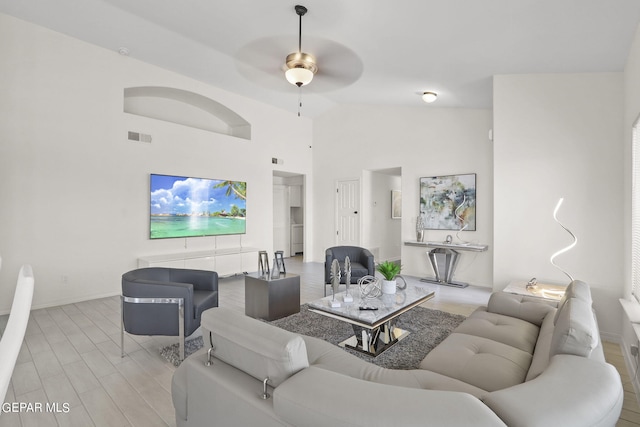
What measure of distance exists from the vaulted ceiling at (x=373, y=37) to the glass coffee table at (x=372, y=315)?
9.05 ft

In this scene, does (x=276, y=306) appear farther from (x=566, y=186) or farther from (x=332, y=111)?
(x=332, y=111)

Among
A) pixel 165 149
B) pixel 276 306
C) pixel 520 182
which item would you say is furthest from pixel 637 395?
pixel 165 149

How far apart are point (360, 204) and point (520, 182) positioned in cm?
368

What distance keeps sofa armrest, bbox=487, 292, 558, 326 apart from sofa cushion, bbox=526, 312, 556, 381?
11 cm

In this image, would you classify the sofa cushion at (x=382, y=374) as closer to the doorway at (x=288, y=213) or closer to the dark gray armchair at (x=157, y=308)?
the dark gray armchair at (x=157, y=308)

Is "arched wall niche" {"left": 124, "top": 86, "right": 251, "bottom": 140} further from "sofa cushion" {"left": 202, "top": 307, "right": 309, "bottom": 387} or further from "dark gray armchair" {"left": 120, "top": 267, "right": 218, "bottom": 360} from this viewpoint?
"sofa cushion" {"left": 202, "top": 307, "right": 309, "bottom": 387}

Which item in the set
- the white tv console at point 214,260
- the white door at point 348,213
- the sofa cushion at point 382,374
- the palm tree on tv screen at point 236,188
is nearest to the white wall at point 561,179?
the sofa cushion at point 382,374

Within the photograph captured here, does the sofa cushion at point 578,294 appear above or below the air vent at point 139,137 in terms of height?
below

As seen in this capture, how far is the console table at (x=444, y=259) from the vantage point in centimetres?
559

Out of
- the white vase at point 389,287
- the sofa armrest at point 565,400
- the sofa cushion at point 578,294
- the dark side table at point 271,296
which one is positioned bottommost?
the dark side table at point 271,296

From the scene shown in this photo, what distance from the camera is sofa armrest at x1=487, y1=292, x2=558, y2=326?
2.65m

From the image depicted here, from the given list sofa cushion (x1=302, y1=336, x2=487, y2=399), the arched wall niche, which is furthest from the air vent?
sofa cushion (x1=302, y1=336, x2=487, y2=399)

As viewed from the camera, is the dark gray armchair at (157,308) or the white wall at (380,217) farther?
the white wall at (380,217)

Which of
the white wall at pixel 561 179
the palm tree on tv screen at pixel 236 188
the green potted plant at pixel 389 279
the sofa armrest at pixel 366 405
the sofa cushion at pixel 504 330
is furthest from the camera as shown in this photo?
the palm tree on tv screen at pixel 236 188
